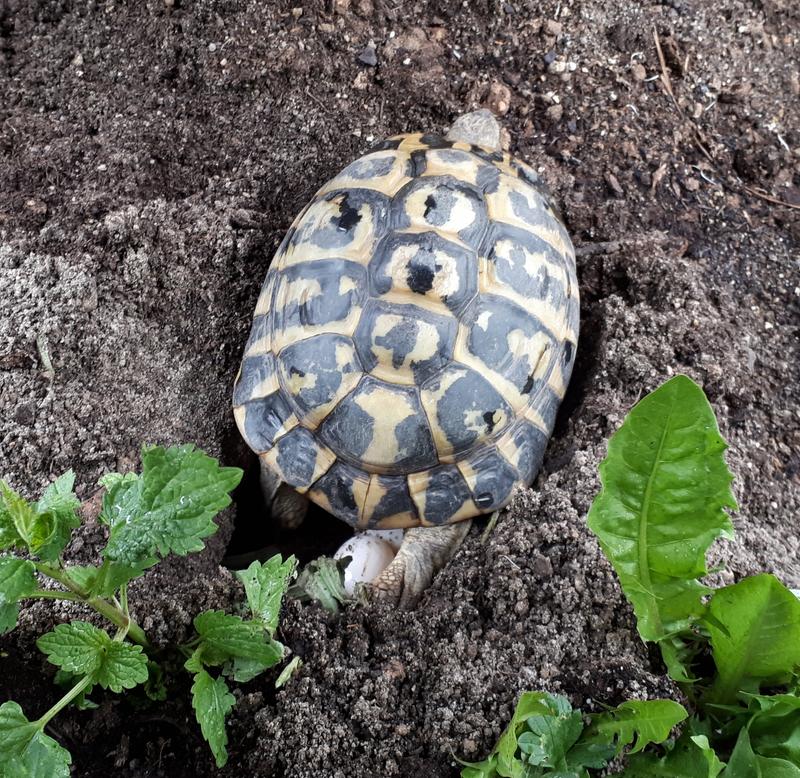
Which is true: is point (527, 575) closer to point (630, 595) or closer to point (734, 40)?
point (630, 595)

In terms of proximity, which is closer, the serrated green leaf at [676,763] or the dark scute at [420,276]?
the serrated green leaf at [676,763]

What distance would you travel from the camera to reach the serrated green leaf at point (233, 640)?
1.39 meters

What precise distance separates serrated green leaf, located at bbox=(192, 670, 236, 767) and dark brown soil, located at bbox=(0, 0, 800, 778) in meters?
0.12

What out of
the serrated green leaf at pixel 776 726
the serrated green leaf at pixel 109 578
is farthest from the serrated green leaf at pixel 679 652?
the serrated green leaf at pixel 109 578

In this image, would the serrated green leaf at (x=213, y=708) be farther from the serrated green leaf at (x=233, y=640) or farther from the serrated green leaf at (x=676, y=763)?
the serrated green leaf at (x=676, y=763)

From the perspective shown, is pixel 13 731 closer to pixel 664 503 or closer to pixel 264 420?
pixel 264 420

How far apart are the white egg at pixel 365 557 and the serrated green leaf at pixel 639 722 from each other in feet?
2.51

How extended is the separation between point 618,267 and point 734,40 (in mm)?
1169

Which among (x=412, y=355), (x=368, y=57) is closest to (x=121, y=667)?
(x=412, y=355)

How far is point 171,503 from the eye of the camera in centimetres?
122

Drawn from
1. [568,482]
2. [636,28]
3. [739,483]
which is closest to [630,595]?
[568,482]

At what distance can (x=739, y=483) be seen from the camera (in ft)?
6.58

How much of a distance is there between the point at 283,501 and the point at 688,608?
1.20 metres

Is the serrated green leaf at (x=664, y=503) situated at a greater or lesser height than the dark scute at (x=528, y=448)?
greater
